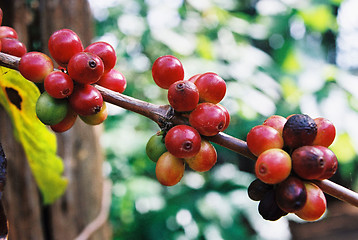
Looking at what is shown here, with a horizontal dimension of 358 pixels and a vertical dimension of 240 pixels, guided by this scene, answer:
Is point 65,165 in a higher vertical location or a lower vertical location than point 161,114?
lower

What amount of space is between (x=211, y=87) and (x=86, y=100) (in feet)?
0.60

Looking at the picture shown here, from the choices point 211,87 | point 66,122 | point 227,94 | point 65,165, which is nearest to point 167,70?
point 211,87

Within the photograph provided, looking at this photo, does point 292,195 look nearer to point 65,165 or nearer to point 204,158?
point 204,158

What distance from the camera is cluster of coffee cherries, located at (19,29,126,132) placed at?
0.49m

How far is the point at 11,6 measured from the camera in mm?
1149

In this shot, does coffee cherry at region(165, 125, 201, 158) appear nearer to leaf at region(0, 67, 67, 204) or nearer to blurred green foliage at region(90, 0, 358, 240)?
leaf at region(0, 67, 67, 204)

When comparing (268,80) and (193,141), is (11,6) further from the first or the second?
(268,80)

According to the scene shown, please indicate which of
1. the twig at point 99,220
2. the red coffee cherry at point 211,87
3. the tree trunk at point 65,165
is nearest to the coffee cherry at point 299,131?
the red coffee cherry at point 211,87

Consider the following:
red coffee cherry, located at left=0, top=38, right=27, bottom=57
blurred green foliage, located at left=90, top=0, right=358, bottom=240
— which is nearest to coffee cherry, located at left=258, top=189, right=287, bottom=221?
red coffee cherry, located at left=0, top=38, right=27, bottom=57

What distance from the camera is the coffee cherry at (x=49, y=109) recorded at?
0.50 meters

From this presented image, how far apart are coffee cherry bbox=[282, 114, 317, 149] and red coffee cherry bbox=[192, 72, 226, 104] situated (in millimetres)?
110

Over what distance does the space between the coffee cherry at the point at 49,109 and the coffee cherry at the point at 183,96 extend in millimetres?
169

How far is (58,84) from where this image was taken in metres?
0.49

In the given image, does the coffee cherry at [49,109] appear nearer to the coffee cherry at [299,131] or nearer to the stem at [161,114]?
the stem at [161,114]
